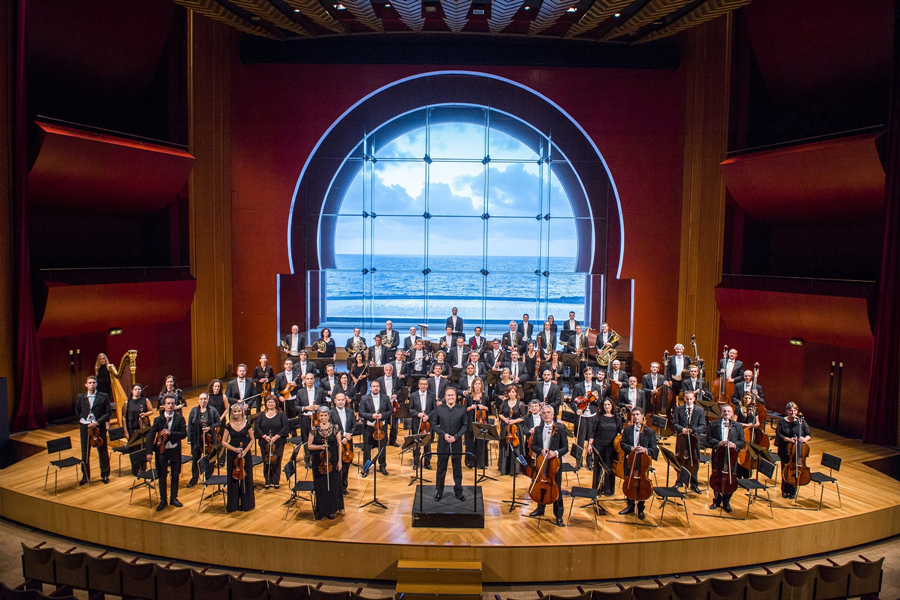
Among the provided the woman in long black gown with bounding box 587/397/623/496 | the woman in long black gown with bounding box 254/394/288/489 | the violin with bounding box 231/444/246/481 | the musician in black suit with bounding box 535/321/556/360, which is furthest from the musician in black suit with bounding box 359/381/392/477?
the musician in black suit with bounding box 535/321/556/360

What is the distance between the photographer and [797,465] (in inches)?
303

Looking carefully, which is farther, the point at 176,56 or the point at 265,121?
the point at 265,121

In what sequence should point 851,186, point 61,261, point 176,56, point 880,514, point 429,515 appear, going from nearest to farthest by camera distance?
point 429,515, point 880,514, point 851,186, point 61,261, point 176,56

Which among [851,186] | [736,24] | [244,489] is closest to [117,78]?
[244,489]

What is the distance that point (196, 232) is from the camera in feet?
42.1

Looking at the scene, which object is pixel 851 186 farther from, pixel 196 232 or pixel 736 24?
pixel 196 232

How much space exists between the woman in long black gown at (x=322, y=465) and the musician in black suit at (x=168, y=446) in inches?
71.3

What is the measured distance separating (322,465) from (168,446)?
200cm

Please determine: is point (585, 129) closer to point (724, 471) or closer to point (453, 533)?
point (724, 471)

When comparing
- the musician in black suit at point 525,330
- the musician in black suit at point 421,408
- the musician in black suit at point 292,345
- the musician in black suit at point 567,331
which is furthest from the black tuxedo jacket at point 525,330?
the musician in black suit at point 292,345

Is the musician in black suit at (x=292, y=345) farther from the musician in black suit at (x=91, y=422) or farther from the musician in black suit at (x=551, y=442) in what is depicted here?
the musician in black suit at (x=551, y=442)

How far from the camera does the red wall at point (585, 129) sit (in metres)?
13.2

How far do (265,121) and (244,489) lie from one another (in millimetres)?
8751

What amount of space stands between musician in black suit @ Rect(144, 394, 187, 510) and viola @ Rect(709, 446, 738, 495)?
655 cm
